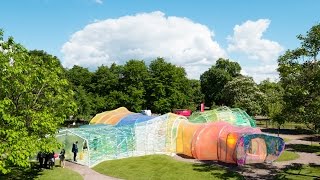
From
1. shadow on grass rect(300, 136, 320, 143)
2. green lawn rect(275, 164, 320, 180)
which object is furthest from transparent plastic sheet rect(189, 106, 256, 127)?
green lawn rect(275, 164, 320, 180)

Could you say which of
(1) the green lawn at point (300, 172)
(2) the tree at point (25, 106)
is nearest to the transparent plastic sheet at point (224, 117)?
(1) the green lawn at point (300, 172)

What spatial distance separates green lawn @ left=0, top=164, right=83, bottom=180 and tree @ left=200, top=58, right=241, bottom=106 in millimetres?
83277

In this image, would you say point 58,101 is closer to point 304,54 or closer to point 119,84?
point 304,54

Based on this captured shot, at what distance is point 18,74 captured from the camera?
78.4ft

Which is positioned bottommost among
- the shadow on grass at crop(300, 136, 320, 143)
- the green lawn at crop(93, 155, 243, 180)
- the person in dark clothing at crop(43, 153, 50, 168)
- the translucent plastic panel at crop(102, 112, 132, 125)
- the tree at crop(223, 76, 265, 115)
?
the green lawn at crop(93, 155, 243, 180)

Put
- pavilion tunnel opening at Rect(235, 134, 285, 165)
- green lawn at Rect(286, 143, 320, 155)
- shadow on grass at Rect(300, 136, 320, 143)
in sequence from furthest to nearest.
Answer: shadow on grass at Rect(300, 136, 320, 143), green lawn at Rect(286, 143, 320, 155), pavilion tunnel opening at Rect(235, 134, 285, 165)

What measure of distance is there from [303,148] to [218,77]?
6863 cm

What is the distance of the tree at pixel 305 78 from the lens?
26078 mm

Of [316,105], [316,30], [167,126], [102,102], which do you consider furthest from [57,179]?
[102,102]

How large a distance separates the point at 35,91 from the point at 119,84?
48.4 metres

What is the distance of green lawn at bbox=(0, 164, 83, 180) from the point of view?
1168 inches

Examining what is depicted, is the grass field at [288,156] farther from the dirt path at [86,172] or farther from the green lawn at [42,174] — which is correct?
the green lawn at [42,174]

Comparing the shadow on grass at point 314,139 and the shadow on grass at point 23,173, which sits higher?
the shadow on grass at point 314,139

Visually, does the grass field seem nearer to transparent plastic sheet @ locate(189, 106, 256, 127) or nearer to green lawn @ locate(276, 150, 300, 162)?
green lawn @ locate(276, 150, 300, 162)
